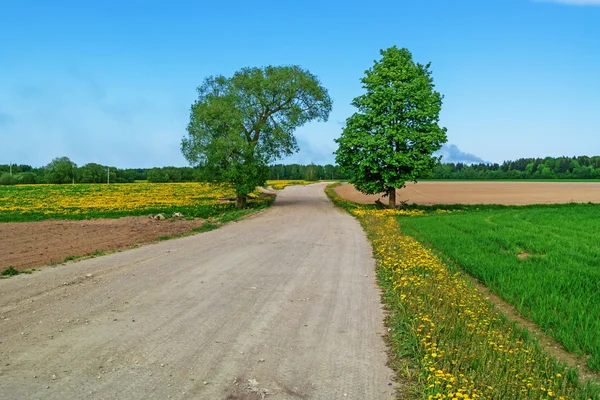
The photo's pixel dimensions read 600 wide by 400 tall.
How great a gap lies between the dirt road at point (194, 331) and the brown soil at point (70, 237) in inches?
82.1

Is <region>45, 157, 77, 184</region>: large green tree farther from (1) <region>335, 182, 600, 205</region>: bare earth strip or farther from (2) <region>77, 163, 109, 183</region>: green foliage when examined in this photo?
(1) <region>335, 182, 600, 205</region>: bare earth strip

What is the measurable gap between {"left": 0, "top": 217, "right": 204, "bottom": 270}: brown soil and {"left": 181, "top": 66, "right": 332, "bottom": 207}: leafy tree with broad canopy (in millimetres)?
8450

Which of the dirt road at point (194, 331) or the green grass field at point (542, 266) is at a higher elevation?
the green grass field at point (542, 266)

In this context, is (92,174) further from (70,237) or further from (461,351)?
(461,351)

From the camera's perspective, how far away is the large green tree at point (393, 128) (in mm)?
31938

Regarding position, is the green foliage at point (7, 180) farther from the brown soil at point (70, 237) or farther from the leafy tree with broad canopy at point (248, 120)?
the brown soil at point (70, 237)

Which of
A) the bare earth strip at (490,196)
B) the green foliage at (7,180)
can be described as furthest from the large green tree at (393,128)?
the green foliage at (7,180)

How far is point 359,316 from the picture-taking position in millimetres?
8023

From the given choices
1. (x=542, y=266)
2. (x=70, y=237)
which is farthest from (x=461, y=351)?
(x=70, y=237)

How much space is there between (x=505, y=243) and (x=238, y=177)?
21182mm

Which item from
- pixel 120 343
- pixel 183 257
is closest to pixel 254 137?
pixel 183 257

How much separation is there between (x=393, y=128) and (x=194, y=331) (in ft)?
90.1

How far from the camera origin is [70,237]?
727 inches

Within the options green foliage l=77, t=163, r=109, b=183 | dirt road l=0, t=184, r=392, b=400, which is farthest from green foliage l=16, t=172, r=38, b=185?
dirt road l=0, t=184, r=392, b=400
